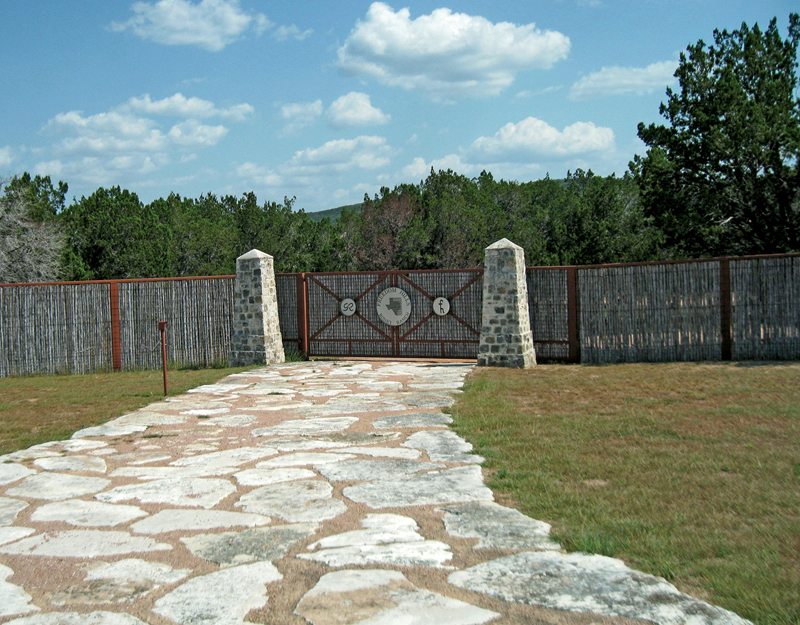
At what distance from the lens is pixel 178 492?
5.86 m

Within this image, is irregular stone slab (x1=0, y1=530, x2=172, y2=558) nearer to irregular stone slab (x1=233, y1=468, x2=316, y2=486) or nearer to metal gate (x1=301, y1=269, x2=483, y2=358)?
irregular stone slab (x1=233, y1=468, x2=316, y2=486)

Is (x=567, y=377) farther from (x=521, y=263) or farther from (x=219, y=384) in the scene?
(x=219, y=384)

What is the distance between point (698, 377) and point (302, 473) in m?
7.31

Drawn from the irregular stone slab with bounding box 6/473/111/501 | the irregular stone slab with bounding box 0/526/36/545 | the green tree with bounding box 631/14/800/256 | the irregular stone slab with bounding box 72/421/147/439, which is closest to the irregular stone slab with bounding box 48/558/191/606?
the irregular stone slab with bounding box 0/526/36/545

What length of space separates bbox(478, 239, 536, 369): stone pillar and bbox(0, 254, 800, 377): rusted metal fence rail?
0.97 meters

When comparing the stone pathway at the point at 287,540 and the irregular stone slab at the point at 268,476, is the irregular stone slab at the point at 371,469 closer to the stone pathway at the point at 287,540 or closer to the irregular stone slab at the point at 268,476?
the stone pathway at the point at 287,540

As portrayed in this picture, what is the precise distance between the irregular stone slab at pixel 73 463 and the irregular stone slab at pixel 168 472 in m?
0.22

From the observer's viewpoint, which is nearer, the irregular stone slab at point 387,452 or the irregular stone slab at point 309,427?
the irregular stone slab at point 387,452

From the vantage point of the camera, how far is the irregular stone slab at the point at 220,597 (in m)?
3.65

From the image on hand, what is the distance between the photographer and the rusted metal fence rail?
13.8 meters

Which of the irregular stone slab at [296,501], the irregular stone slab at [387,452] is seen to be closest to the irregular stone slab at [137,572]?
the irregular stone slab at [296,501]

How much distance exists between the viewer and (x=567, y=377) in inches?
482

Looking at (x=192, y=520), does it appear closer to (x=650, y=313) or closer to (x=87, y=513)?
(x=87, y=513)

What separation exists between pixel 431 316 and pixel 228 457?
8.88 metres
